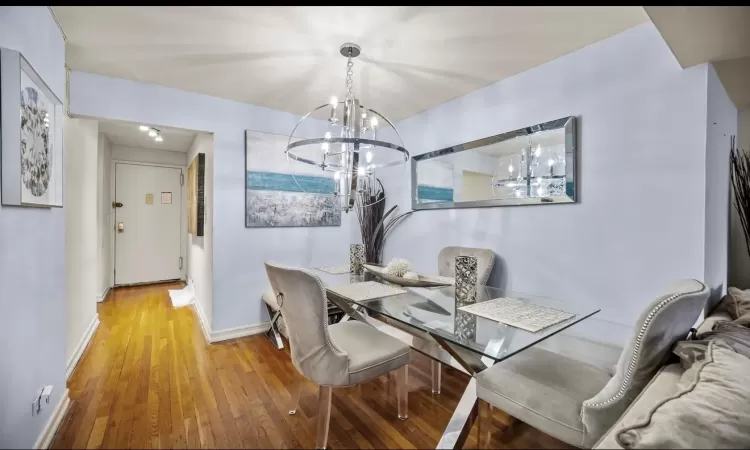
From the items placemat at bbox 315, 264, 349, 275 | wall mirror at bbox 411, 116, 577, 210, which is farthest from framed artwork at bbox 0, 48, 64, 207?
wall mirror at bbox 411, 116, 577, 210

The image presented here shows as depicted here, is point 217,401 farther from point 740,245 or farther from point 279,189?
point 740,245

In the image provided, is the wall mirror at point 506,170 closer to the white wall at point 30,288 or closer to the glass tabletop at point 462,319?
the glass tabletop at point 462,319

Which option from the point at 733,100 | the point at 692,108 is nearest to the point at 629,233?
the point at 692,108

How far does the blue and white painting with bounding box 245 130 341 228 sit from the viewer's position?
283 cm

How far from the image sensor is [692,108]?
141 cm

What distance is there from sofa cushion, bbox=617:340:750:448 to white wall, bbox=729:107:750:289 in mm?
1504

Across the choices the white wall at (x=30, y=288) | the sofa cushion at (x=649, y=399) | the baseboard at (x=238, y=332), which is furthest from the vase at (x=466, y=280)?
the baseboard at (x=238, y=332)

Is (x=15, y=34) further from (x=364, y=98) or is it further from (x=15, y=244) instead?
(x=364, y=98)

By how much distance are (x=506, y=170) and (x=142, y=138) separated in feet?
12.7

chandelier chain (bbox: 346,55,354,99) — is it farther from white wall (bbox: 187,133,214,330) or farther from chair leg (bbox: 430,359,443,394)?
chair leg (bbox: 430,359,443,394)

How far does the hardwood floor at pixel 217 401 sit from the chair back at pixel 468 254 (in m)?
0.70

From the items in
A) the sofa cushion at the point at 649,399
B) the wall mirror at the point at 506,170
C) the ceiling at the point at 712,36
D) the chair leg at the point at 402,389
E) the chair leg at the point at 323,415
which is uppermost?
the ceiling at the point at 712,36

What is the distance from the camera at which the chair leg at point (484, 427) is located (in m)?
0.76

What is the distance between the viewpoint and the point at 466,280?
1461 millimetres
